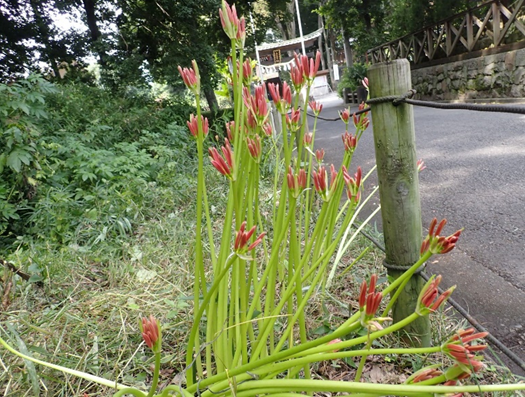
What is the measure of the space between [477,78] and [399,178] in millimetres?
8293

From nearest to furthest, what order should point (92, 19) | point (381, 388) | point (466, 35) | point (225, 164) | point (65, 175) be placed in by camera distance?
point (381, 388) < point (225, 164) < point (65, 175) < point (92, 19) < point (466, 35)

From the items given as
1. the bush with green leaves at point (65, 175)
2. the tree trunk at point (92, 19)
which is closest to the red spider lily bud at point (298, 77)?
the bush with green leaves at point (65, 175)

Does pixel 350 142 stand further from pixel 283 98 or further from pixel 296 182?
pixel 296 182

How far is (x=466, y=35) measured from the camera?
8789mm

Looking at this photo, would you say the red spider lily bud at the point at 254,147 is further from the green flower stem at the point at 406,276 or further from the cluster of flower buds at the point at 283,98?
the green flower stem at the point at 406,276

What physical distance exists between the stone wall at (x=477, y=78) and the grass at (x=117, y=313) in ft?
22.0

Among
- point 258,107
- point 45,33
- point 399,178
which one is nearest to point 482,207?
point 399,178

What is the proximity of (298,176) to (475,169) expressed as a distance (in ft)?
10.8

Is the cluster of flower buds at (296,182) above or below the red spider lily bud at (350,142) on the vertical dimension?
below

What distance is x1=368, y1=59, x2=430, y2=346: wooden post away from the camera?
1.08 meters

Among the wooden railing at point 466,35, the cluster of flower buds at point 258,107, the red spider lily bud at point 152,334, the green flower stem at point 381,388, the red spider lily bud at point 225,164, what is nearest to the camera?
the green flower stem at point 381,388

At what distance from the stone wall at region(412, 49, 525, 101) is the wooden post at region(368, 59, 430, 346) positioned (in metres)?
7.14

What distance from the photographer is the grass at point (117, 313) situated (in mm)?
1149

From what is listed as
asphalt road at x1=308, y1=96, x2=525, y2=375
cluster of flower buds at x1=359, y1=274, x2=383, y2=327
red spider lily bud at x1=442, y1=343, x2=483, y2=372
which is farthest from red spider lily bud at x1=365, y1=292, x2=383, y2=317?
asphalt road at x1=308, y1=96, x2=525, y2=375
